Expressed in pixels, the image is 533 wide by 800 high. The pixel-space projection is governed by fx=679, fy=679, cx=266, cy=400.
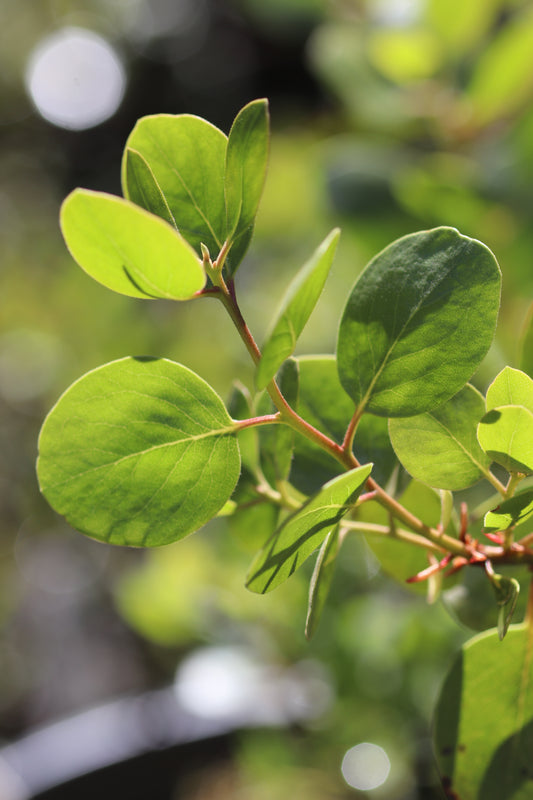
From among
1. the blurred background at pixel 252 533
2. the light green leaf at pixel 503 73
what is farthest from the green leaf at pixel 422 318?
the light green leaf at pixel 503 73

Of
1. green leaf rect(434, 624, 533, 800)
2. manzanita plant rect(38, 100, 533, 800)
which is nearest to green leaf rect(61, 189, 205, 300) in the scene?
manzanita plant rect(38, 100, 533, 800)

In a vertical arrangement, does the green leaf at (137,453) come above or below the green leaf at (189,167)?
below

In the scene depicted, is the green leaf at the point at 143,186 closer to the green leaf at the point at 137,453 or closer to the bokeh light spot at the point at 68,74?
the green leaf at the point at 137,453

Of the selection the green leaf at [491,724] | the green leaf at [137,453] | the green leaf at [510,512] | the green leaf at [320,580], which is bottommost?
the green leaf at [491,724]

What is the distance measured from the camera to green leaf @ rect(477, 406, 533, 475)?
232 mm

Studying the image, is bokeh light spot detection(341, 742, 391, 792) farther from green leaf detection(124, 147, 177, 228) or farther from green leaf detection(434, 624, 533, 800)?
green leaf detection(124, 147, 177, 228)

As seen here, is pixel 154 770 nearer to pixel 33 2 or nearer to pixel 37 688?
pixel 37 688

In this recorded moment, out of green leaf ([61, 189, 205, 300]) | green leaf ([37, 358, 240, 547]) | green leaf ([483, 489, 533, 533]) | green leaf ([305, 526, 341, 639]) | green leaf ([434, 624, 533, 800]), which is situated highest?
green leaf ([61, 189, 205, 300])

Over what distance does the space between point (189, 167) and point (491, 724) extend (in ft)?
0.89

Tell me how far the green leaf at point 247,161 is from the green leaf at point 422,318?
0.15 ft

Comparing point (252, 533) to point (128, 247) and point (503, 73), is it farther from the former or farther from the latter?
point (503, 73)

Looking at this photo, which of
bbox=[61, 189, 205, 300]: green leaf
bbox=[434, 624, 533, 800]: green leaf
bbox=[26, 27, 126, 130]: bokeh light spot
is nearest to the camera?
bbox=[61, 189, 205, 300]: green leaf

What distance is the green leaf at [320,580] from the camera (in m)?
0.23

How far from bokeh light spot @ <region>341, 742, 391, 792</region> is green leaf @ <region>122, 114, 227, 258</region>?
763 mm
